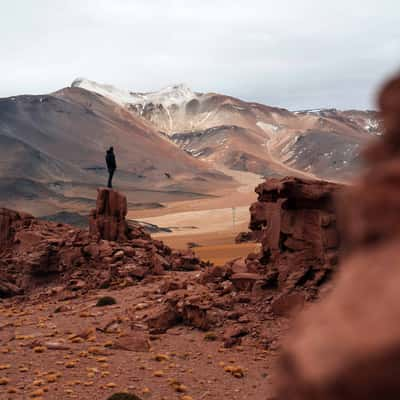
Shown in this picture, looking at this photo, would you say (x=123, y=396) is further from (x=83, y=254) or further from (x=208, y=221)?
(x=208, y=221)

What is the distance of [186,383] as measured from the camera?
16.4 meters

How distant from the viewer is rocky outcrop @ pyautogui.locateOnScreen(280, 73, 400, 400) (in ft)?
7.48

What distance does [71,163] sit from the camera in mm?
166000

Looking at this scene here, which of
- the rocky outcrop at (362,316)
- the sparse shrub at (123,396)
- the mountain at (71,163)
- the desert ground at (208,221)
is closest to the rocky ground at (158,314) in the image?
the sparse shrub at (123,396)

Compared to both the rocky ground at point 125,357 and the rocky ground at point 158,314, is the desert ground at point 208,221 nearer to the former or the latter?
the rocky ground at point 158,314

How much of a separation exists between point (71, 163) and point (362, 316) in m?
167

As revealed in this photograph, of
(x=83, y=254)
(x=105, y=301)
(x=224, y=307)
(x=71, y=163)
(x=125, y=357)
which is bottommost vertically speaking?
(x=125, y=357)

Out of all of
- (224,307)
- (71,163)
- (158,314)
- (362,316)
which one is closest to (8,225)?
(158,314)

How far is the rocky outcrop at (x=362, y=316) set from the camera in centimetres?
228

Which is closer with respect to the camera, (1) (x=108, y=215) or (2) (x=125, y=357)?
(2) (x=125, y=357)

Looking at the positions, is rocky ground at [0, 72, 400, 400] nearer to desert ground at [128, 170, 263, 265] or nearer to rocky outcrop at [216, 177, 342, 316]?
rocky outcrop at [216, 177, 342, 316]

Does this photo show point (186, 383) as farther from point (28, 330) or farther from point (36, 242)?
point (36, 242)

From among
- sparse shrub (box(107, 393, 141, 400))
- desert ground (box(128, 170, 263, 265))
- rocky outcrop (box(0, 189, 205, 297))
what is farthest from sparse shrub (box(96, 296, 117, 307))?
desert ground (box(128, 170, 263, 265))

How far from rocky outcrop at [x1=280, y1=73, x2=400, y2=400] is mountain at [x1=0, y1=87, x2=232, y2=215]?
11416 cm
